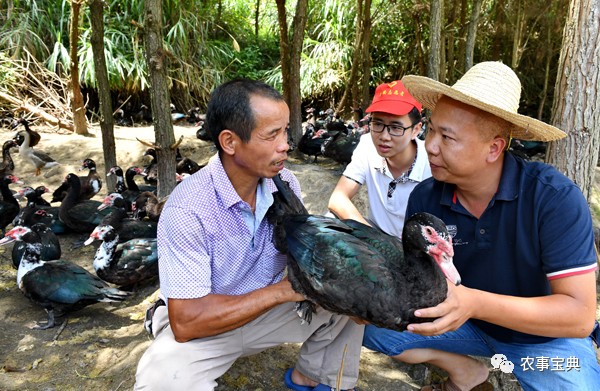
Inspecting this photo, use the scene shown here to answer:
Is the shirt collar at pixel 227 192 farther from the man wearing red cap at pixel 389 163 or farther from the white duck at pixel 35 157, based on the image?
the white duck at pixel 35 157

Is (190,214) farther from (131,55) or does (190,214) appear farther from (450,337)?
(131,55)

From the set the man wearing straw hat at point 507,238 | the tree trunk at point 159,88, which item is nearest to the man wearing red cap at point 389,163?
the man wearing straw hat at point 507,238

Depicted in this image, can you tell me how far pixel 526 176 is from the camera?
7.70 ft

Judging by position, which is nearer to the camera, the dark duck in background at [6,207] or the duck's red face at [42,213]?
the duck's red face at [42,213]

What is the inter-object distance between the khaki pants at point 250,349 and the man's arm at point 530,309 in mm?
747

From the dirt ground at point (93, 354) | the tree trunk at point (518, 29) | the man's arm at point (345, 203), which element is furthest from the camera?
the tree trunk at point (518, 29)

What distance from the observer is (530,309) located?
2.13 m

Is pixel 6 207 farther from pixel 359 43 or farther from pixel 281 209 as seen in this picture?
pixel 359 43

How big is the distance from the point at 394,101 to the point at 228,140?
137cm

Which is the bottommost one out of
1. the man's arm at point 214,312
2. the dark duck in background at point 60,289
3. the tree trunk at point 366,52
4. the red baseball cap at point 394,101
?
the dark duck in background at point 60,289

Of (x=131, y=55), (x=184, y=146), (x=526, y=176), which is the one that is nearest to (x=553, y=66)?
(x=184, y=146)

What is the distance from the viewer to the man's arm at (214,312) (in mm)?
2277

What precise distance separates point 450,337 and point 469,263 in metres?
0.48

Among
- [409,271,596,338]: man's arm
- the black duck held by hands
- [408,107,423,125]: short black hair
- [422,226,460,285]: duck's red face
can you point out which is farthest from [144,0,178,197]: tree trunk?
[409,271,596,338]: man's arm
